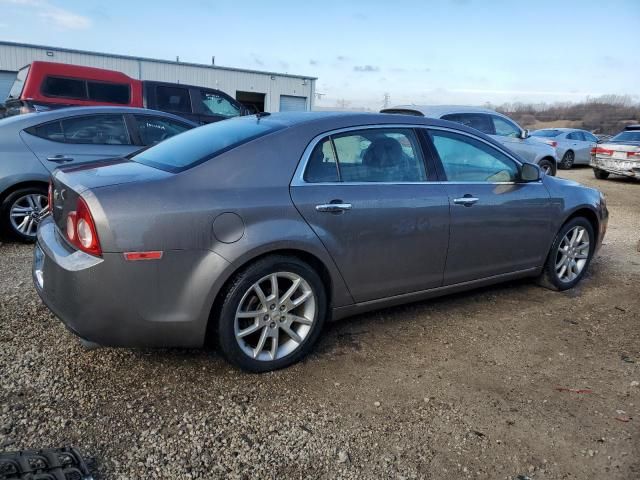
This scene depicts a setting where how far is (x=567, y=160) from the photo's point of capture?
18.0m

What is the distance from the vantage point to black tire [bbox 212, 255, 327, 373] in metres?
2.83

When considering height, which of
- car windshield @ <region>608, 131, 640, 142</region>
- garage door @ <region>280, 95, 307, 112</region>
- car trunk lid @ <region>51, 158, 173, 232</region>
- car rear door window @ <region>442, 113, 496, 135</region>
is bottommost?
car trunk lid @ <region>51, 158, 173, 232</region>

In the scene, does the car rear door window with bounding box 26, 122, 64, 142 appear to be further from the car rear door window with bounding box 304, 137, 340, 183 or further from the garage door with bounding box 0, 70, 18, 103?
the garage door with bounding box 0, 70, 18, 103

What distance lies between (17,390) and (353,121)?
2498 millimetres

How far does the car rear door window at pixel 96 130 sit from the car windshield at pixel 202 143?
242 cm

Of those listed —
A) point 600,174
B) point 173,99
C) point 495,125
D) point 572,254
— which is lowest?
point 600,174

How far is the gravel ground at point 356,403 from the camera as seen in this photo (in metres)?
2.36

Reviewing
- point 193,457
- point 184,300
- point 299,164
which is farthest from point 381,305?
point 193,457

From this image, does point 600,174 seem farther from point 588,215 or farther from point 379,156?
point 379,156

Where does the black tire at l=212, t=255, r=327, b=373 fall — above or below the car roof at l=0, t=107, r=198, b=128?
below

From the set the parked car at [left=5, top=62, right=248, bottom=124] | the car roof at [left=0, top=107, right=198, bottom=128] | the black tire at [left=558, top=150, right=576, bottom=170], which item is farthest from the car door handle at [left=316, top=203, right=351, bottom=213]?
the black tire at [left=558, top=150, right=576, bottom=170]

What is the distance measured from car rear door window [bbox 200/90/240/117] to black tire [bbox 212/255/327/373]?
9117mm

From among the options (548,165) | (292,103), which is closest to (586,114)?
(292,103)

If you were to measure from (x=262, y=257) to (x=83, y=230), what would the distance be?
0.92 meters
